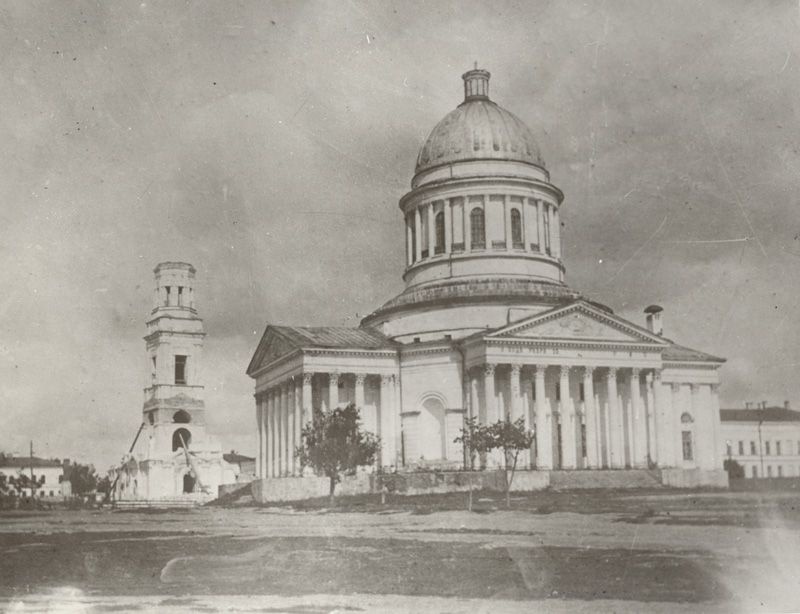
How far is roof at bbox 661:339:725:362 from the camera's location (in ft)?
202

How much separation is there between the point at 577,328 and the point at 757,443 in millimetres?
31494

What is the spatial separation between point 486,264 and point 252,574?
43163mm

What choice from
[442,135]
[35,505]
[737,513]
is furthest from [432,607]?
[442,135]

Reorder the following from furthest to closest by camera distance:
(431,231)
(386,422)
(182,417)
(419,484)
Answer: (182,417) < (431,231) < (386,422) < (419,484)

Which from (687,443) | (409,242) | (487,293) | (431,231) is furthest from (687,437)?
(409,242)

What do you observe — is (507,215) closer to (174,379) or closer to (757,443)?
(174,379)

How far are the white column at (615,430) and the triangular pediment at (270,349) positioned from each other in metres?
17.5

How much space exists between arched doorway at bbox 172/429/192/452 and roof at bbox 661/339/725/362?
3699 cm

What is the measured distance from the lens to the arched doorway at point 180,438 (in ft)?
260

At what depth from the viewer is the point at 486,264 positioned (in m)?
62.0

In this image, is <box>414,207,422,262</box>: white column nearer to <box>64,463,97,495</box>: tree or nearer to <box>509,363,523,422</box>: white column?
<box>509,363,523,422</box>: white column

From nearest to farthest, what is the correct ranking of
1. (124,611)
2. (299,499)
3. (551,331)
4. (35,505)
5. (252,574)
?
1. (124,611)
2. (252,574)
3. (35,505)
4. (299,499)
5. (551,331)

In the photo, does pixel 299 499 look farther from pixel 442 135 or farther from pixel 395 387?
pixel 442 135

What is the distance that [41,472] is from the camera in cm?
4166
